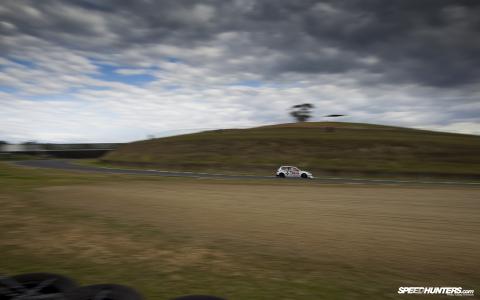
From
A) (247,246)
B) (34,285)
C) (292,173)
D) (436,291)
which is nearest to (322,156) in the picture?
(292,173)

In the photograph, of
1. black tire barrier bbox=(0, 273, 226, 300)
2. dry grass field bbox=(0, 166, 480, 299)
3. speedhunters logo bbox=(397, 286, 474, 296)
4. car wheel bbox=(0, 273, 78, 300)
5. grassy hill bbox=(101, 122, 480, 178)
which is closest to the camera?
black tire barrier bbox=(0, 273, 226, 300)

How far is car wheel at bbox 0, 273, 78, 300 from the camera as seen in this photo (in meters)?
4.12

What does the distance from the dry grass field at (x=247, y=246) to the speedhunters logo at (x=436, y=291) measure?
0.16m

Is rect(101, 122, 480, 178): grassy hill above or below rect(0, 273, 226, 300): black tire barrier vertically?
above

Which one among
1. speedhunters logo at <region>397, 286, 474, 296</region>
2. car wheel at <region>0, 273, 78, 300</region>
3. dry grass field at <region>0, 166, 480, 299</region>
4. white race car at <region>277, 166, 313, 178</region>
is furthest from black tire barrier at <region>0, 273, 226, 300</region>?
white race car at <region>277, 166, 313, 178</region>

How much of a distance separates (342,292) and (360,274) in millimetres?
824

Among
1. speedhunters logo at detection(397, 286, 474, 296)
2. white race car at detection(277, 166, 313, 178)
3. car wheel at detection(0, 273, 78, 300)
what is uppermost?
white race car at detection(277, 166, 313, 178)

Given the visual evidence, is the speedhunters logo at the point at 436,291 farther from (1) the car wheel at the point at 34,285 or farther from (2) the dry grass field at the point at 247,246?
(1) the car wheel at the point at 34,285

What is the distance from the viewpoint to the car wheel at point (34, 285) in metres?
4.12

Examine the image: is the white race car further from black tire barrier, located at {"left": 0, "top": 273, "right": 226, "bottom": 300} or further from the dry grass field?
black tire barrier, located at {"left": 0, "top": 273, "right": 226, "bottom": 300}

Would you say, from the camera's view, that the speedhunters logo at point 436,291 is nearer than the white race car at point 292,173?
Yes

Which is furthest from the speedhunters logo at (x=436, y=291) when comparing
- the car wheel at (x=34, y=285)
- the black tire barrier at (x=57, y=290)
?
the car wheel at (x=34, y=285)

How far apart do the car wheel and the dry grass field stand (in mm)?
715

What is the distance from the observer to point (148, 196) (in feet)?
46.0
